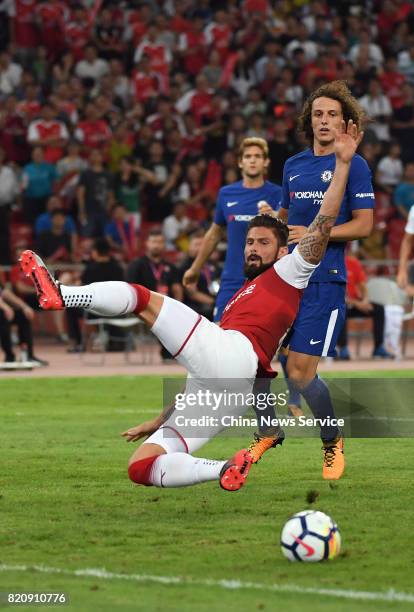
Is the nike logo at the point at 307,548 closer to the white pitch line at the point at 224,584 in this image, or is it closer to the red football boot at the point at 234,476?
the white pitch line at the point at 224,584

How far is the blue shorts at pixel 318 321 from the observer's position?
9.56m

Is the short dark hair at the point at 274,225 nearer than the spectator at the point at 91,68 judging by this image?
Yes

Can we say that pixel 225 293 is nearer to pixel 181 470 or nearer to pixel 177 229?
pixel 181 470

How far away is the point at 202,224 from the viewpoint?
2467cm

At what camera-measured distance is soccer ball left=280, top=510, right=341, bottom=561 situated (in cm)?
685

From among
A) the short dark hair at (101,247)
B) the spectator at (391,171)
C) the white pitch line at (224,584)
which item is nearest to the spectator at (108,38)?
the spectator at (391,171)

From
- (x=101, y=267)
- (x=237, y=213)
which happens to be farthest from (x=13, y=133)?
(x=237, y=213)

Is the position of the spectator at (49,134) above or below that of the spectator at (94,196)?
above

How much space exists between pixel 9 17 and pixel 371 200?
18.9 metres

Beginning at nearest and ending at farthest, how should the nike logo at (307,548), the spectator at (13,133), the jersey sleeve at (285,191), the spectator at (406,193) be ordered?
the nike logo at (307,548) → the jersey sleeve at (285,191) → the spectator at (13,133) → the spectator at (406,193)

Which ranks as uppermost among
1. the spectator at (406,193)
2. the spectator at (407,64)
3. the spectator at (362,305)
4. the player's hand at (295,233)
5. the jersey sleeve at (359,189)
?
the jersey sleeve at (359,189)

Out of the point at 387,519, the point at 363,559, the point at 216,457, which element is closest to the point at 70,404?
the point at 216,457

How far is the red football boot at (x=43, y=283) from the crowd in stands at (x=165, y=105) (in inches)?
596

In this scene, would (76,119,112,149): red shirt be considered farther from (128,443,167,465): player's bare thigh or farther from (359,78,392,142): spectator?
(128,443,167,465): player's bare thigh
